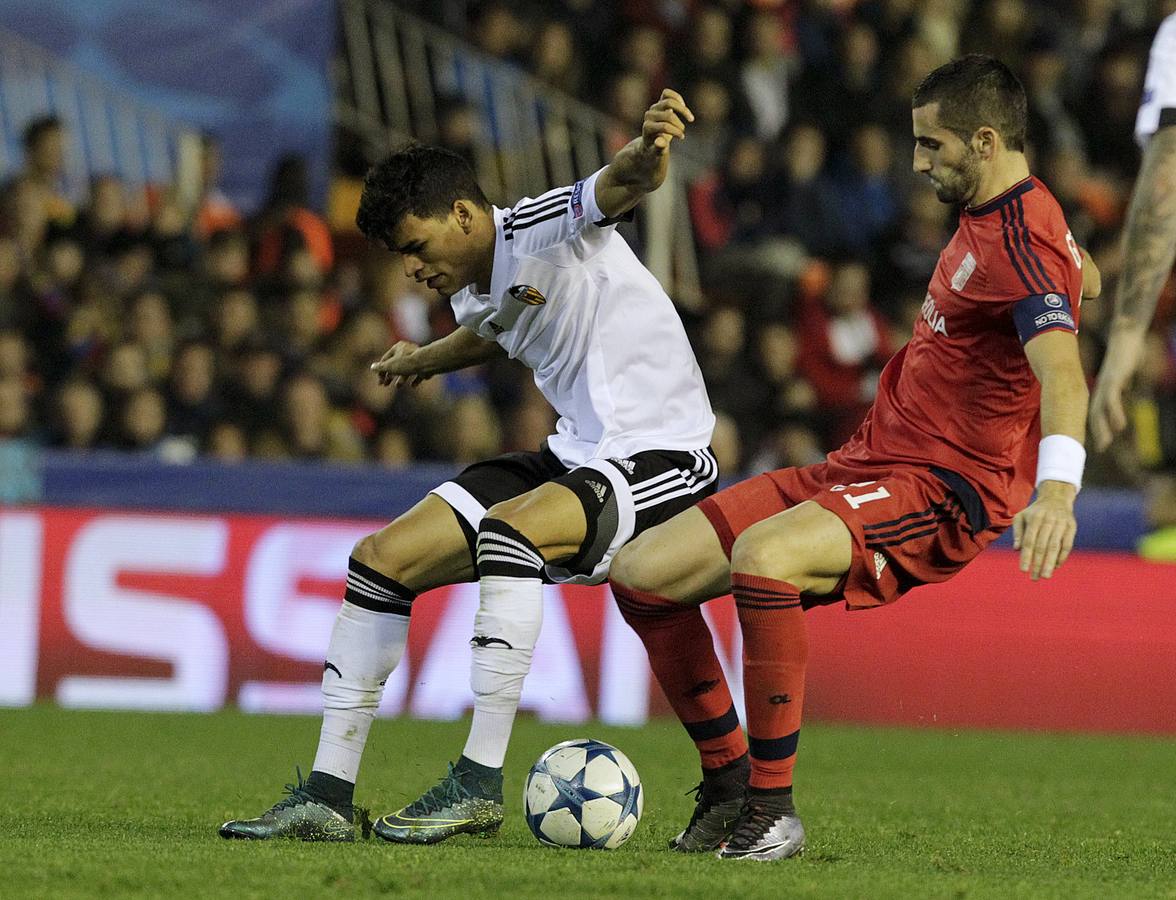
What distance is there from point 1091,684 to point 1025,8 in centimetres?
682

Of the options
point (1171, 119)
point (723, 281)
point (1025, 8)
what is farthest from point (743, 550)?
point (1025, 8)

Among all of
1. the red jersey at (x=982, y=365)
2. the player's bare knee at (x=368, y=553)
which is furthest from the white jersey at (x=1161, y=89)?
the player's bare knee at (x=368, y=553)

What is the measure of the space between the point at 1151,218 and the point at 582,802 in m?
2.20

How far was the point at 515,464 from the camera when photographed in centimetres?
563

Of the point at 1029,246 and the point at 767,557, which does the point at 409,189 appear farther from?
the point at 1029,246

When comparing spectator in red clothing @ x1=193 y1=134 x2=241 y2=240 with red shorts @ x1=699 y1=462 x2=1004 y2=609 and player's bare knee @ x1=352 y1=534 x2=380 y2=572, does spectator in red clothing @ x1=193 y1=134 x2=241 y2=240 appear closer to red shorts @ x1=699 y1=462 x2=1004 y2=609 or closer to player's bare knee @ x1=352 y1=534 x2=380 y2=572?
player's bare knee @ x1=352 y1=534 x2=380 y2=572

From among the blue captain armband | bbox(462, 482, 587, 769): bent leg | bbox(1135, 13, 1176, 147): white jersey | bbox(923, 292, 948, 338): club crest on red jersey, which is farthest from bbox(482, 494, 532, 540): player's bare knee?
bbox(1135, 13, 1176, 147): white jersey

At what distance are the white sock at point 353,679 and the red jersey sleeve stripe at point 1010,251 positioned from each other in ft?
6.56

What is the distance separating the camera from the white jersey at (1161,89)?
4.88 meters

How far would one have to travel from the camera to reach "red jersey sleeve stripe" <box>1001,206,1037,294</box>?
183 inches

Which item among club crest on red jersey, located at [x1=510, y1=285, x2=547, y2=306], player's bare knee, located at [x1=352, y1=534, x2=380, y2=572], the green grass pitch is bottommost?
the green grass pitch

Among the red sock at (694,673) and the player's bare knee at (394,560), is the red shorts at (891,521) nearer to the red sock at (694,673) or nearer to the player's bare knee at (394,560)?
the red sock at (694,673)

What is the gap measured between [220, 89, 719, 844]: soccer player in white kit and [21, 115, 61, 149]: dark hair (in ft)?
21.8

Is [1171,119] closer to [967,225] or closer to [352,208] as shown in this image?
[967,225]
